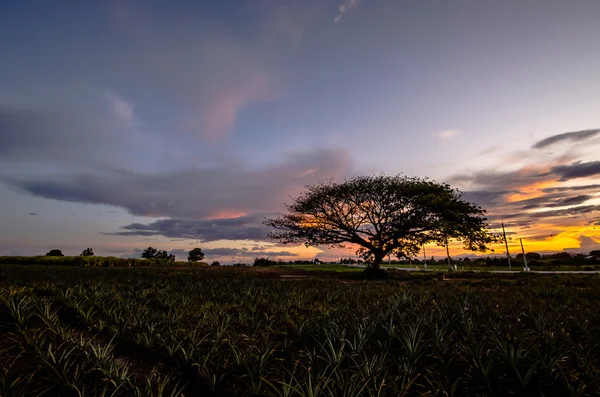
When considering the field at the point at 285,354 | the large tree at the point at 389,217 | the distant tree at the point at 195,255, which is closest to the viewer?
the field at the point at 285,354

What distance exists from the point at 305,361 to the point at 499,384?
287cm

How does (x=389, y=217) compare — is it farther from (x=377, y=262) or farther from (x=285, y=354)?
(x=285, y=354)

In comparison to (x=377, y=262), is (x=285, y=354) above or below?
below

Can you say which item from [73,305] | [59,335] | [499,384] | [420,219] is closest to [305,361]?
[499,384]

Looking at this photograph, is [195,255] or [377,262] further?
[195,255]

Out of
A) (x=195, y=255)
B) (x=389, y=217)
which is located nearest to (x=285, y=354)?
(x=389, y=217)

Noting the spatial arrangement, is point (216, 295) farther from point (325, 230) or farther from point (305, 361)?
point (325, 230)

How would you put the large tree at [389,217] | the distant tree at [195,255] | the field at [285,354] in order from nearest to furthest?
the field at [285,354] < the large tree at [389,217] < the distant tree at [195,255]

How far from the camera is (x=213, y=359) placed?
4.93m

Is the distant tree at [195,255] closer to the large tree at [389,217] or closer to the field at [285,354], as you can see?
the large tree at [389,217]

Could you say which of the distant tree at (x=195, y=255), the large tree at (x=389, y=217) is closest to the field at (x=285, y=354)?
the large tree at (x=389, y=217)

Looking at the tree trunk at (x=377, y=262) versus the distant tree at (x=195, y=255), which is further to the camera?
the distant tree at (x=195, y=255)

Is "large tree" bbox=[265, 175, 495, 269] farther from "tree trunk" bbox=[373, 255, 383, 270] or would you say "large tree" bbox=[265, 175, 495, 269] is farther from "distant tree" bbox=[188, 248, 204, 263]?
"distant tree" bbox=[188, 248, 204, 263]

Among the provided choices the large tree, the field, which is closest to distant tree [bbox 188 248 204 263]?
the large tree
